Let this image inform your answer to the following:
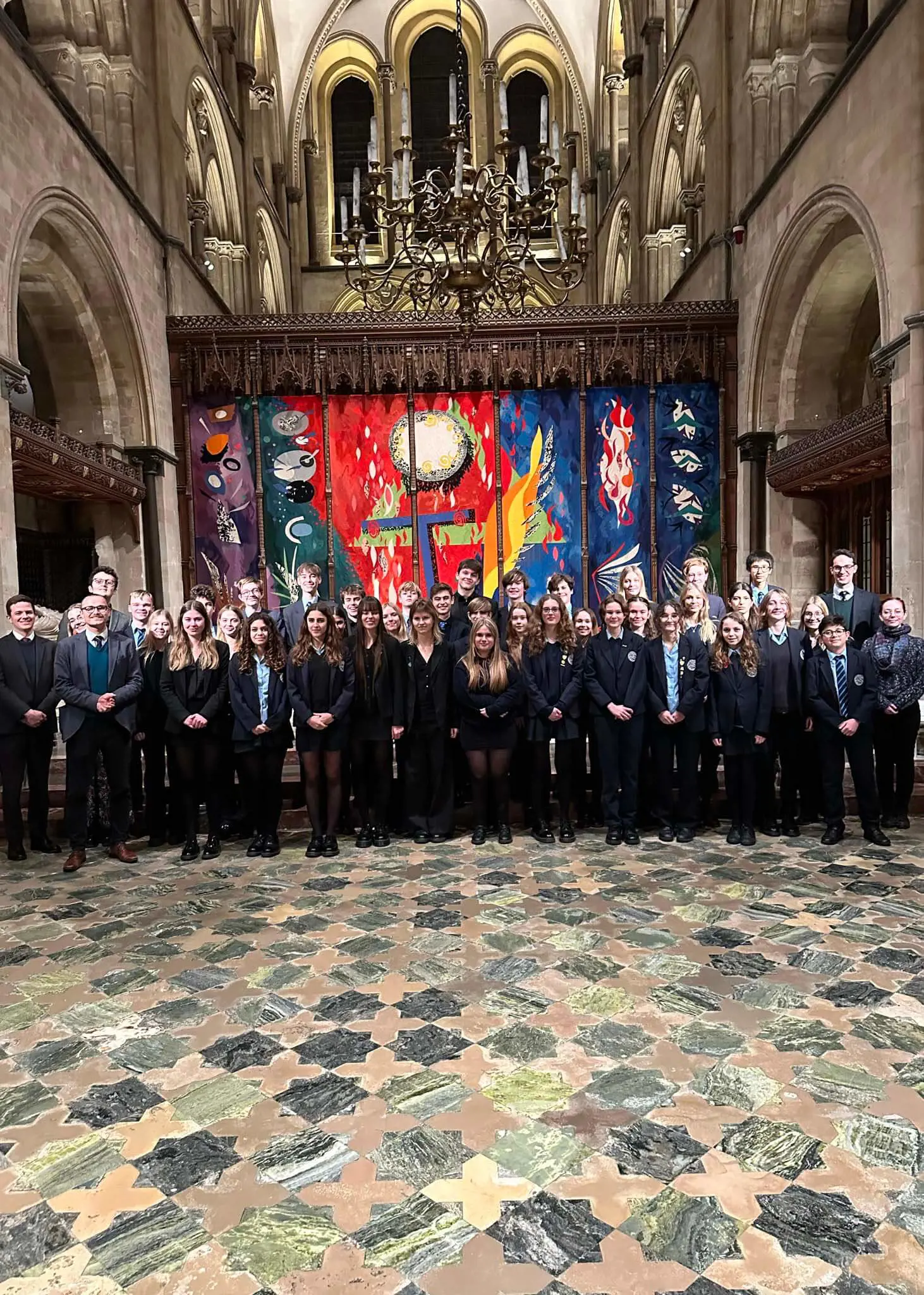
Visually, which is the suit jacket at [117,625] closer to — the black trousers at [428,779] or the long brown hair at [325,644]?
the long brown hair at [325,644]

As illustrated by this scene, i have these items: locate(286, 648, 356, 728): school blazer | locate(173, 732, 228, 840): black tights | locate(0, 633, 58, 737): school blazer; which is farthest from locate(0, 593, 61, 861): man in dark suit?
locate(286, 648, 356, 728): school blazer

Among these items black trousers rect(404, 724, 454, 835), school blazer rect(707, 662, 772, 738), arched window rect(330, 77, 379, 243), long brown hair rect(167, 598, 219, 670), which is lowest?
black trousers rect(404, 724, 454, 835)

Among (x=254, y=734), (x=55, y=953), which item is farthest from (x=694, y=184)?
(x=55, y=953)

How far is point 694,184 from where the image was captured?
1380 cm

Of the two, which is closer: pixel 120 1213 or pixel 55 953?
pixel 120 1213

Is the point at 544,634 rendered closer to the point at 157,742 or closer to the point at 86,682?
the point at 157,742

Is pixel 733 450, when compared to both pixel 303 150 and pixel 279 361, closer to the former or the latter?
pixel 279 361

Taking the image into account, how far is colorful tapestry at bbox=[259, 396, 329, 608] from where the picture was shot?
11656mm

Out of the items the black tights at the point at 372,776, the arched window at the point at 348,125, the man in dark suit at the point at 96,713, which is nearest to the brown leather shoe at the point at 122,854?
the man in dark suit at the point at 96,713

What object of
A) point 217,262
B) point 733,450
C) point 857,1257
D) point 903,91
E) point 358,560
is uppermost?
point 217,262

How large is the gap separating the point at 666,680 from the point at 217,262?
14222 millimetres

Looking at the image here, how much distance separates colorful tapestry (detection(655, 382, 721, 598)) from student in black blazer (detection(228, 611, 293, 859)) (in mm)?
7442

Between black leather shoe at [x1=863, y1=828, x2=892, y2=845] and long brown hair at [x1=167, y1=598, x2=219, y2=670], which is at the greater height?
long brown hair at [x1=167, y1=598, x2=219, y2=670]

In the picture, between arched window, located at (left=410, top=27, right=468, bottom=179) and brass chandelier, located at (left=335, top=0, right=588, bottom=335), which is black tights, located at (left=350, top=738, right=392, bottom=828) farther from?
arched window, located at (left=410, top=27, right=468, bottom=179)
